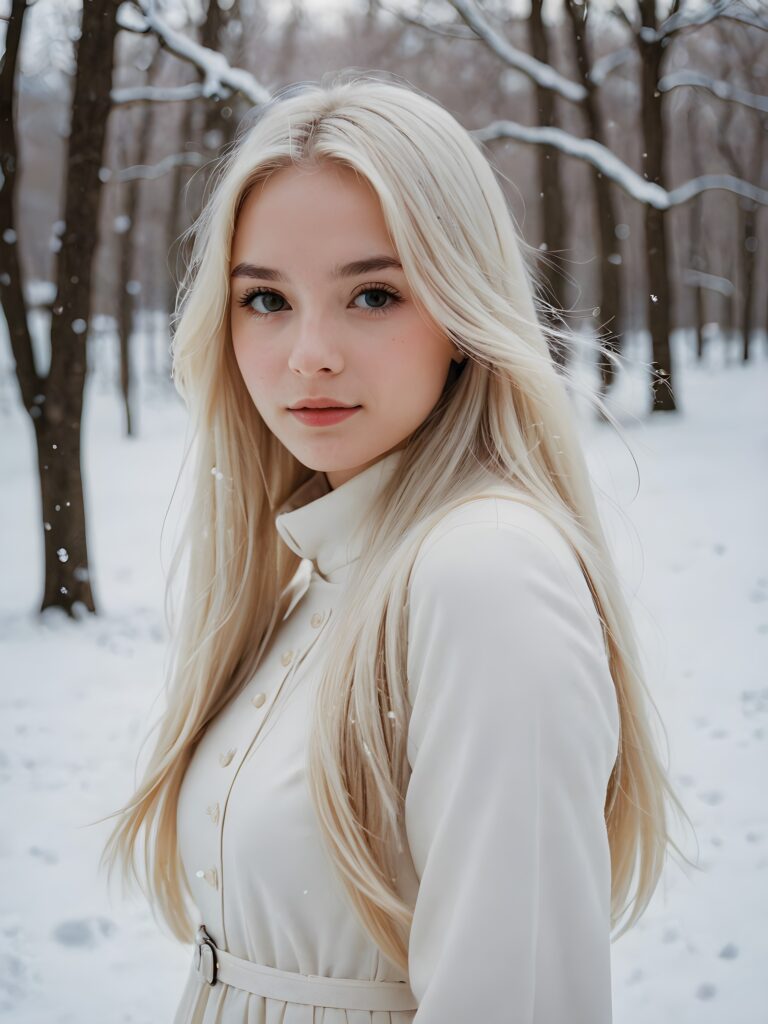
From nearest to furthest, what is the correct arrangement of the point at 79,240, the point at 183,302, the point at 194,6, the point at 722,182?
the point at 183,302 → the point at 79,240 → the point at 722,182 → the point at 194,6

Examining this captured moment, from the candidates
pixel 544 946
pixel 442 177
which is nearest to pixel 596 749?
pixel 544 946

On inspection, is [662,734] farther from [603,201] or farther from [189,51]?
[603,201]

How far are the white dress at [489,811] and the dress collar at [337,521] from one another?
26cm

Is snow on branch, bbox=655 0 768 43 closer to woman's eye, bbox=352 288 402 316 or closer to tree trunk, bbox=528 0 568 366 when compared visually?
tree trunk, bbox=528 0 568 366

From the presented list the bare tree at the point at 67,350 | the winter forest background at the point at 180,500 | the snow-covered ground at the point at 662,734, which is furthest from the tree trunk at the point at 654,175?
the bare tree at the point at 67,350

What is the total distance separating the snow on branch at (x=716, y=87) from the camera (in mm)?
4926

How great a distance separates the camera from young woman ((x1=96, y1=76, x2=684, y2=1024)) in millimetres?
836

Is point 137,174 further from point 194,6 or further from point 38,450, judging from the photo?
point 38,450

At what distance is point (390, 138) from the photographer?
42.2 inches

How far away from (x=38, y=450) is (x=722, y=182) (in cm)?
461

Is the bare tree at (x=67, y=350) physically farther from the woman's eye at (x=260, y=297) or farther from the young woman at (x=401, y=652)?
the woman's eye at (x=260, y=297)

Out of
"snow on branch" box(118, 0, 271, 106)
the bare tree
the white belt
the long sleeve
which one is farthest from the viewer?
the bare tree

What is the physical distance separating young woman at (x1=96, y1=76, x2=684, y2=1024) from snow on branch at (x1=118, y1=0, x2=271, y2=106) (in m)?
2.62

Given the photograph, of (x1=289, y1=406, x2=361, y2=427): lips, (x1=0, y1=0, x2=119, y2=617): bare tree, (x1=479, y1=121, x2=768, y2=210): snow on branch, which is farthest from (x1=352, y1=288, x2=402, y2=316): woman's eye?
(x1=0, y1=0, x2=119, y2=617): bare tree
